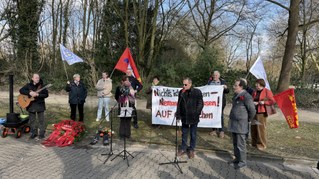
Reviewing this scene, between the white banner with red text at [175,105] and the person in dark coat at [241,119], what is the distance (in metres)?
2.40

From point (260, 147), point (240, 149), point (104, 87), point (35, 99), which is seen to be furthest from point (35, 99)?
point (260, 147)

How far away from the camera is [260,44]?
1849 inches

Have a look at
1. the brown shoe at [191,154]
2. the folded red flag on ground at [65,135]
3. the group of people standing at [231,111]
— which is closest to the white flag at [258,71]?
the group of people standing at [231,111]

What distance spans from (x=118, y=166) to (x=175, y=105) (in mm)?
3607

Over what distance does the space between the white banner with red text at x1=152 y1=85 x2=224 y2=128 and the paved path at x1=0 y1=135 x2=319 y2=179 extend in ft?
6.19

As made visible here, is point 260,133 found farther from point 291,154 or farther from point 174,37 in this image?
point 174,37

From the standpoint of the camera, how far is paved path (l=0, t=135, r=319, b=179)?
17.8 feet

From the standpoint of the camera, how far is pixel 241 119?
594 cm

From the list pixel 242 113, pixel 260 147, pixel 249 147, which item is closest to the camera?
pixel 242 113

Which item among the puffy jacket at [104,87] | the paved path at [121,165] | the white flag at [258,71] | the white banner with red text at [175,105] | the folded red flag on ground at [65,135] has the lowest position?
the paved path at [121,165]

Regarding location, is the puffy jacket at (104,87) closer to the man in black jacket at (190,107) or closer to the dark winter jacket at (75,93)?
the dark winter jacket at (75,93)

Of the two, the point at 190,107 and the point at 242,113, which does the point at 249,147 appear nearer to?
the point at 242,113

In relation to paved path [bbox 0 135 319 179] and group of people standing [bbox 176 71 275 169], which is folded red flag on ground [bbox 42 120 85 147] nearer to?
paved path [bbox 0 135 319 179]

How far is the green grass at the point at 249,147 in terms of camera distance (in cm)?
709
